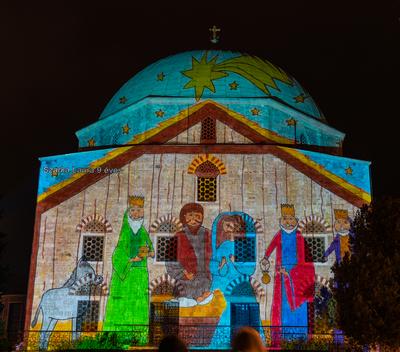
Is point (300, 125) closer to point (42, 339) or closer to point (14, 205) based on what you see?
point (42, 339)

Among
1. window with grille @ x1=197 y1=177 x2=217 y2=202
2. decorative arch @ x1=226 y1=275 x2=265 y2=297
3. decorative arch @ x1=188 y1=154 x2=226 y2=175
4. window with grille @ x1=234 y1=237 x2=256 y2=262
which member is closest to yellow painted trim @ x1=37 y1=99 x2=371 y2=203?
decorative arch @ x1=188 y1=154 x2=226 y2=175

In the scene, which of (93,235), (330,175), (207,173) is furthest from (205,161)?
(93,235)

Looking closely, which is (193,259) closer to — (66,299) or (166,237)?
(166,237)

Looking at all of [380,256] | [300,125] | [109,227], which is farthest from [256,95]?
[380,256]

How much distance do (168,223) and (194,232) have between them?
1.08 m

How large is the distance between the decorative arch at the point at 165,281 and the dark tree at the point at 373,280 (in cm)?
704

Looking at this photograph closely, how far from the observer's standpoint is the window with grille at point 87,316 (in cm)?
2072

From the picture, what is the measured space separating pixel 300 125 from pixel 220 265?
27.4ft

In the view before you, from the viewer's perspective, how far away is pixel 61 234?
867 inches

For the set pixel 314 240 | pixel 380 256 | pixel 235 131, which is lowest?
pixel 380 256

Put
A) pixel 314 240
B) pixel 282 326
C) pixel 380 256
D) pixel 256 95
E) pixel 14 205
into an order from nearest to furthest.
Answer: pixel 380 256 → pixel 282 326 → pixel 314 240 → pixel 256 95 → pixel 14 205

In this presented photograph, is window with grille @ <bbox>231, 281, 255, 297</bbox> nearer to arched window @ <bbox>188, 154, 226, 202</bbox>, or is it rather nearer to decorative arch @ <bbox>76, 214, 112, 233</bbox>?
arched window @ <bbox>188, 154, 226, 202</bbox>

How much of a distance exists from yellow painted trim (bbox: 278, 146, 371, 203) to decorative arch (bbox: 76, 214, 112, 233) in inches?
304

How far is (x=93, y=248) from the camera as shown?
71.7 ft
